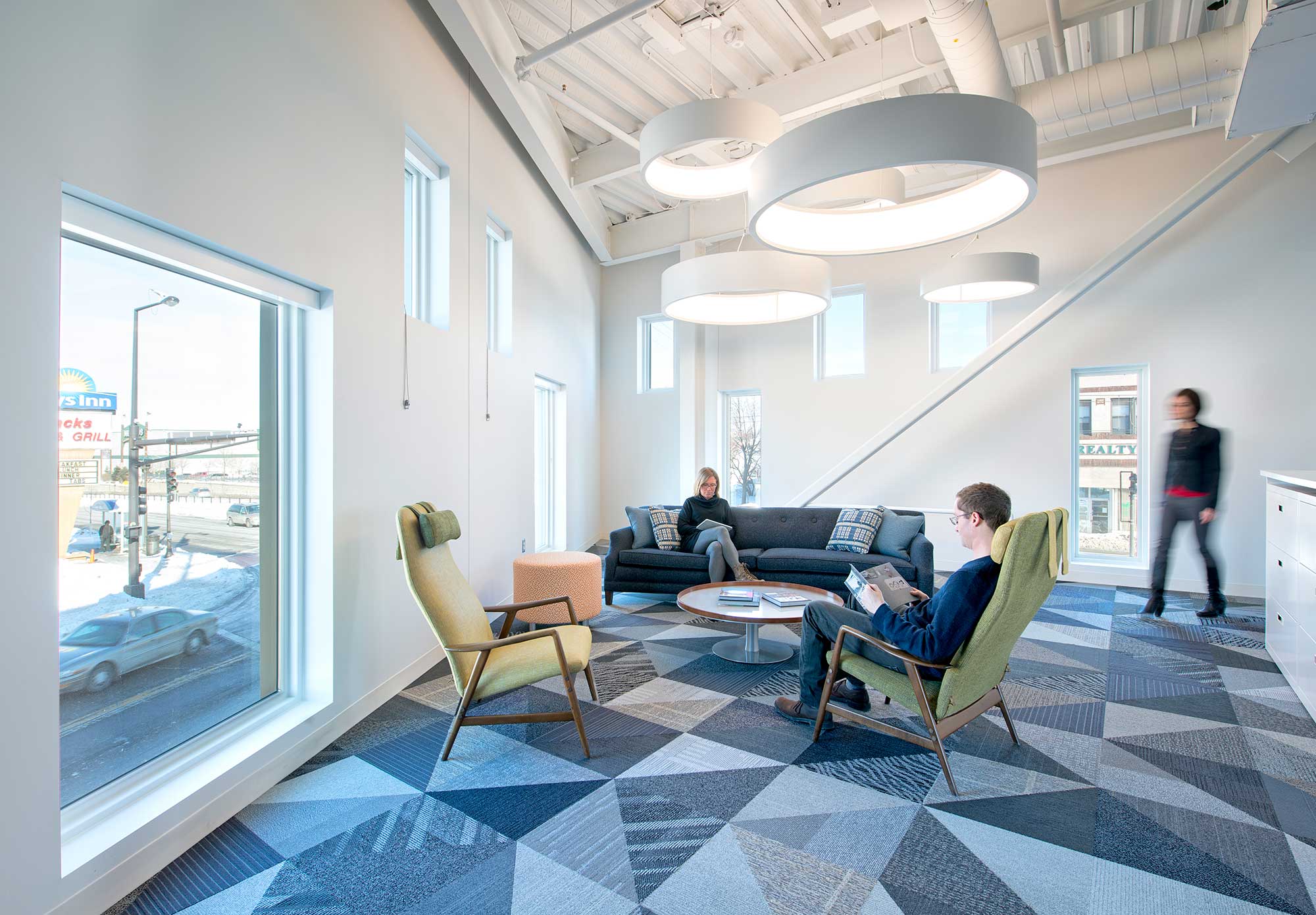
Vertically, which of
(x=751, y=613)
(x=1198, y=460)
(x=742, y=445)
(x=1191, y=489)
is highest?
(x=742, y=445)

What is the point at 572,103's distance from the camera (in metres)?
5.65

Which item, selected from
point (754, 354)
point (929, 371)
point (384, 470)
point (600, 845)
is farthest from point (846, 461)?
point (600, 845)

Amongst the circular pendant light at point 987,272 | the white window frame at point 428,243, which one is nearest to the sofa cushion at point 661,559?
the white window frame at point 428,243

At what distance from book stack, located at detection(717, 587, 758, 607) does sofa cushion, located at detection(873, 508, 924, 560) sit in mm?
2047

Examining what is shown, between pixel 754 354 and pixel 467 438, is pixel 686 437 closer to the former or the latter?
pixel 754 354

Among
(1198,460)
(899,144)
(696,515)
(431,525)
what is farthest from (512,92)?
(1198,460)

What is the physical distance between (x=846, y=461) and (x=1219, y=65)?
4434mm

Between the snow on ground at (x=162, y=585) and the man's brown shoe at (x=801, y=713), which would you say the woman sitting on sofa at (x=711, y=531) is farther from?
the snow on ground at (x=162, y=585)

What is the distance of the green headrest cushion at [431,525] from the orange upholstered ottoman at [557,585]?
155 cm

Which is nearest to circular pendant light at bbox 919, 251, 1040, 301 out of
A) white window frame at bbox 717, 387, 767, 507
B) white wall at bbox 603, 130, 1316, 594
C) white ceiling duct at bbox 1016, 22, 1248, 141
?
white ceiling duct at bbox 1016, 22, 1248, 141

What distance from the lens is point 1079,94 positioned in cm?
505

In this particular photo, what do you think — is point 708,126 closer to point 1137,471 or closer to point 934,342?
point 934,342

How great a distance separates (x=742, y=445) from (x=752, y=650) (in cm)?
503

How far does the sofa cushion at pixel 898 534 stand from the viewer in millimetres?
5902
